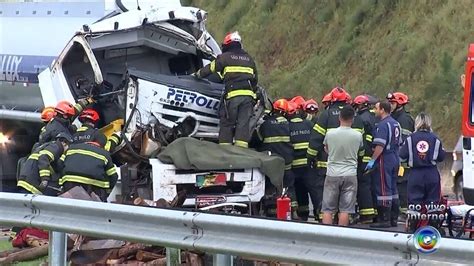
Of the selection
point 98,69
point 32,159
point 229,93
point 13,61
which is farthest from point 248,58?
point 13,61

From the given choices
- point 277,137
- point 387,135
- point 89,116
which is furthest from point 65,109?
point 387,135

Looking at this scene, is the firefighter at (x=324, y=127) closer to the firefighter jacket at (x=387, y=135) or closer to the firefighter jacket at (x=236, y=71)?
the firefighter jacket at (x=387, y=135)

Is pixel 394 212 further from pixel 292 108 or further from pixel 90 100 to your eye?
A: pixel 90 100

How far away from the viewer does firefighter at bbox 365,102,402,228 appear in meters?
13.2

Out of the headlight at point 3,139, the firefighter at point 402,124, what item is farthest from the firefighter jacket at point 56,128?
the headlight at point 3,139

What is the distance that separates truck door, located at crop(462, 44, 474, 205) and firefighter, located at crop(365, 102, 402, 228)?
2.58ft

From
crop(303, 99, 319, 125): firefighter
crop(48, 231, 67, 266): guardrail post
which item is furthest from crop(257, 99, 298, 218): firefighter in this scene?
crop(48, 231, 67, 266): guardrail post

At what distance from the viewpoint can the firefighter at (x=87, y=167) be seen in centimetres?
1147

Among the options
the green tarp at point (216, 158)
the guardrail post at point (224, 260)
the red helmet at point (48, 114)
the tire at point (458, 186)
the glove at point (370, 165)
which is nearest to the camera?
the guardrail post at point (224, 260)

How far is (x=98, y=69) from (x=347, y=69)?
1669 centimetres

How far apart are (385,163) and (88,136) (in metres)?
3.52

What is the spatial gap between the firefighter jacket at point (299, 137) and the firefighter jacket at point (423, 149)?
1.57 meters

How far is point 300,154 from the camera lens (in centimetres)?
1376

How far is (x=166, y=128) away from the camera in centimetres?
1337
